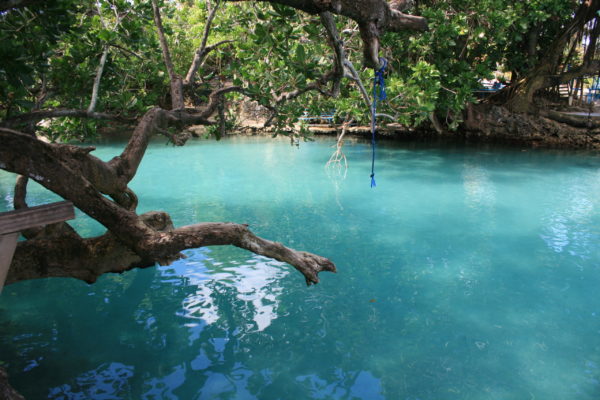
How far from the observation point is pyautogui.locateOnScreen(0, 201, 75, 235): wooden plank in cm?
216

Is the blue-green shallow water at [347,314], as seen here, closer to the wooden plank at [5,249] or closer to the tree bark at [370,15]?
the wooden plank at [5,249]

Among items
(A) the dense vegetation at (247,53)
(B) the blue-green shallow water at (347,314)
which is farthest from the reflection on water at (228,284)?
(A) the dense vegetation at (247,53)

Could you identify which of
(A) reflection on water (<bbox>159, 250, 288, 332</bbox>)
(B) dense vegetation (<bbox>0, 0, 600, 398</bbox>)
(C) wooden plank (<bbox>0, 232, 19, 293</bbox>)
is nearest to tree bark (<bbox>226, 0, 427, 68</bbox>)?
(B) dense vegetation (<bbox>0, 0, 600, 398</bbox>)

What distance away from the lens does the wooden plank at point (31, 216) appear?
7.09 ft

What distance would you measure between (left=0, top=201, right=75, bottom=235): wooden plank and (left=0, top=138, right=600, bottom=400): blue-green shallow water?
155 cm

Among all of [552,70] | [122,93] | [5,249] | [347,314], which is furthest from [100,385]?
[552,70]

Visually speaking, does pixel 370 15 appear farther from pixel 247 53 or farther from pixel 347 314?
pixel 247 53

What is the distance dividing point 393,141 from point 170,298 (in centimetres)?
1420

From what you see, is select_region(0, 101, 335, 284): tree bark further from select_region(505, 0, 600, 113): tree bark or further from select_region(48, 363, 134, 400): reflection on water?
select_region(505, 0, 600, 113): tree bark

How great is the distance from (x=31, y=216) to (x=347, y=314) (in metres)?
2.95

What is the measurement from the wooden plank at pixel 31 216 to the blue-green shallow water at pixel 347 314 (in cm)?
155

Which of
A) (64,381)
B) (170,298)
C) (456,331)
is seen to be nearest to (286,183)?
(170,298)

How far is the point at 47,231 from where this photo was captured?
14.0 ft

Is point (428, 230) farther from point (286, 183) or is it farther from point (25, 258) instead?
point (25, 258)
